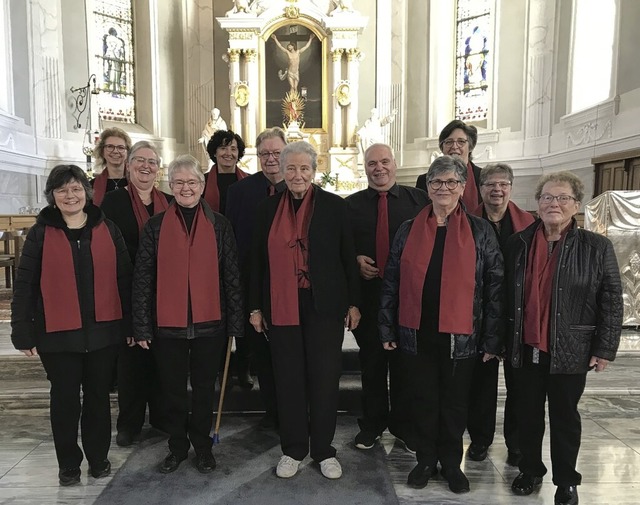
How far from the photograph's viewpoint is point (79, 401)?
2.39m

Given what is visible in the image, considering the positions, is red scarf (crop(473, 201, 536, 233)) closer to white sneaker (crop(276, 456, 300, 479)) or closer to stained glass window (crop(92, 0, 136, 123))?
white sneaker (crop(276, 456, 300, 479))

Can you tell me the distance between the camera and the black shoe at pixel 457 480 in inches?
91.5

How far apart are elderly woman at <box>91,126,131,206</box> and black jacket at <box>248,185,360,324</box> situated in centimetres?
110

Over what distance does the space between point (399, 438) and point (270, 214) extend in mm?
1460

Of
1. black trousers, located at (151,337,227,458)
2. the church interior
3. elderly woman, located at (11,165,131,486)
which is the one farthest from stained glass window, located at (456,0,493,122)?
elderly woman, located at (11,165,131,486)

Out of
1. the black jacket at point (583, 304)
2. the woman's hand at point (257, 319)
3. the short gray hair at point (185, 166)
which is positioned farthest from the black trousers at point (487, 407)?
the short gray hair at point (185, 166)

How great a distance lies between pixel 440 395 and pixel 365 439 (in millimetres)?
668

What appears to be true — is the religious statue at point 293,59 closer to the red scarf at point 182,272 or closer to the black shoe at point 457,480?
the red scarf at point 182,272

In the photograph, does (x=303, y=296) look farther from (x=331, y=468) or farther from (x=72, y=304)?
(x=72, y=304)

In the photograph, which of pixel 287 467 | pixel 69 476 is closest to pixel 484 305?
pixel 287 467

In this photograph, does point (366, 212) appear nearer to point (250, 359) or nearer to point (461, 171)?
point (461, 171)

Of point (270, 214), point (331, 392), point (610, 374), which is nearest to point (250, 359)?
point (331, 392)

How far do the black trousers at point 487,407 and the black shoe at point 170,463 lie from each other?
1.53 meters

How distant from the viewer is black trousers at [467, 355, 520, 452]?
2561 millimetres
